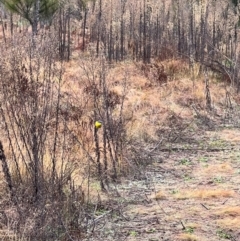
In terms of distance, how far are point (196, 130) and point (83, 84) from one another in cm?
262

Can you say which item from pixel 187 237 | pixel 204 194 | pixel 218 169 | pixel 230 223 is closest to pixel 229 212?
pixel 230 223

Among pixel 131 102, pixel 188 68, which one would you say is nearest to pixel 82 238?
pixel 131 102

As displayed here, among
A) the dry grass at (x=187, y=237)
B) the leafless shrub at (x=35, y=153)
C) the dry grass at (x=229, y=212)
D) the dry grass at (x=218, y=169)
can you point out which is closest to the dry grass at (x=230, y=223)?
the dry grass at (x=229, y=212)

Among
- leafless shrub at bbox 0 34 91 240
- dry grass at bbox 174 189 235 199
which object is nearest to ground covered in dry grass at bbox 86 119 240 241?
dry grass at bbox 174 189 235 199

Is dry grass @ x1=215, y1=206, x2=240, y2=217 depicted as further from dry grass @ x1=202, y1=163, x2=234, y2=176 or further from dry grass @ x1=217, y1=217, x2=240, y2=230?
dry grass @ x1=202, y1=163, x2=234, y2=176

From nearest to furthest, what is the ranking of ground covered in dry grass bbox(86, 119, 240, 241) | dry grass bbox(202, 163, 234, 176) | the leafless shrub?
the leafless shrub
ground covered in dry grass bbox(86, 119, 240, 241)
dry grass bbox(202, 163, 234, 176)

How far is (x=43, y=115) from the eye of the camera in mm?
4152

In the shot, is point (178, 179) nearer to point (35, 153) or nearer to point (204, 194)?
point (204, 194)

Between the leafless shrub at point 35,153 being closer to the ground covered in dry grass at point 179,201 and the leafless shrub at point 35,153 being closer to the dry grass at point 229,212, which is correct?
the ground covered in dry grass at point 179,201

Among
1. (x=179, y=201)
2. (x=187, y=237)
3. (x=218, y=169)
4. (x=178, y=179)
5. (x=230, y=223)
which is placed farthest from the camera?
(x=218, y=169)

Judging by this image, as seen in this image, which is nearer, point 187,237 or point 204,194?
point 187,237

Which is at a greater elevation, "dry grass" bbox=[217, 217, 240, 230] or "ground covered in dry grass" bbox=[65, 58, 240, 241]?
"dry grass" bbox=[217, 217, 240, 230]

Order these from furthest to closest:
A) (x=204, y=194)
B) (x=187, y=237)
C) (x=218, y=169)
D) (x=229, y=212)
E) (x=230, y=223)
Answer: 1. (x=218, y=169)
2. (x=204, y=194)
3. (x=229, y=212)
4. (x=230, y=223)
5. (x=187, y=237)

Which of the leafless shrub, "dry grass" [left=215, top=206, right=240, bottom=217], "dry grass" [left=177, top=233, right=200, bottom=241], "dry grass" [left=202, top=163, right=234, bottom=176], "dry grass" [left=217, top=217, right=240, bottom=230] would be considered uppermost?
the leafless shrub
